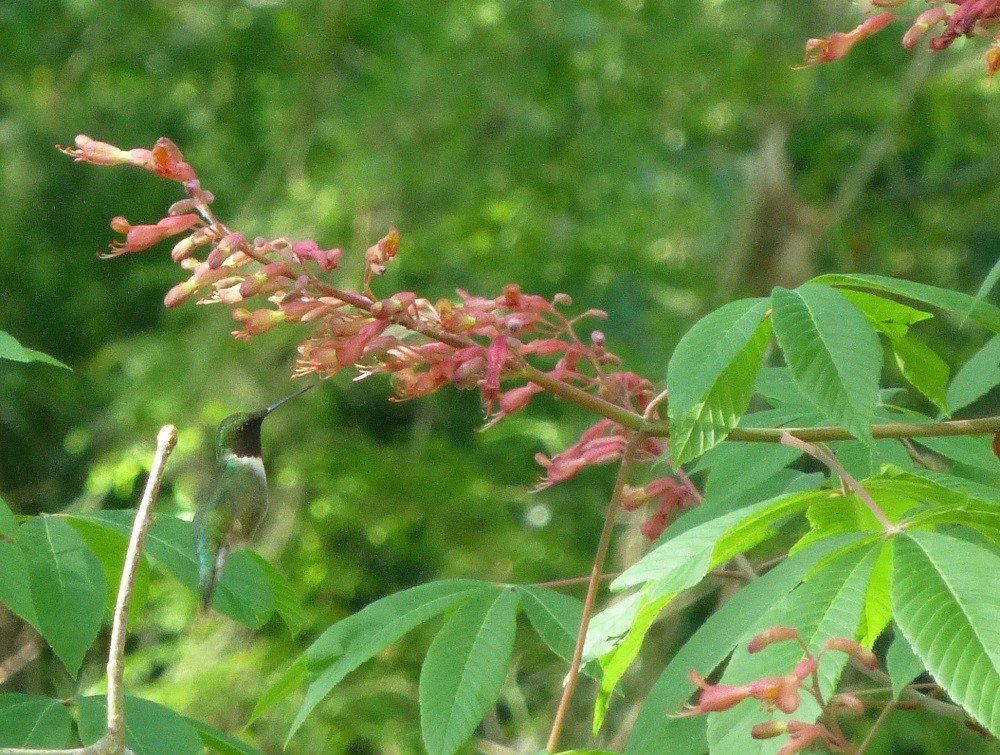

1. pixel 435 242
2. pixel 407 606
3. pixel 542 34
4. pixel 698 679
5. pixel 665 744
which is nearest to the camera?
pixel 698 679

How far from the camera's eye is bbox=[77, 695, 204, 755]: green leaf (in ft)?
5.45

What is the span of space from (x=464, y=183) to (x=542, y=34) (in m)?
0.99

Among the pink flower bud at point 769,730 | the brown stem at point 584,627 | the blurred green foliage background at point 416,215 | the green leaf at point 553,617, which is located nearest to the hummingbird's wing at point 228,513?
the green leaf at point 553,617

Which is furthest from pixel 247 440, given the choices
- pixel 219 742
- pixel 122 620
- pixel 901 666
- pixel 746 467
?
pixel 901 666

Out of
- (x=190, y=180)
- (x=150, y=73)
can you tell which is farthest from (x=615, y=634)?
(x=150, y=73)

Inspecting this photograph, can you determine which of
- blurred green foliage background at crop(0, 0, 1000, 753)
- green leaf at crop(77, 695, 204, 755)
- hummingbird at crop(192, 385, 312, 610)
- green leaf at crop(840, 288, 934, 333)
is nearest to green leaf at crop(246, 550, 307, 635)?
hummingbird at crop(192, 385, 312, 610)

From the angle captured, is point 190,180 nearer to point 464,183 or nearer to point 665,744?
point 665,744

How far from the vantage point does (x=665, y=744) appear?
4.40ft

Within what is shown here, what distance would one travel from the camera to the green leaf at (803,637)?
118 cm

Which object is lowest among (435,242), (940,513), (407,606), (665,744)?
(435,242)

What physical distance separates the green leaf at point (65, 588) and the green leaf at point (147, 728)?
0.20ft

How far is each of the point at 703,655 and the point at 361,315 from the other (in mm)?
604

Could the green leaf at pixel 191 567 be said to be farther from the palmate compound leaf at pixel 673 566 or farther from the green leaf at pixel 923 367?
the green leaf at pixel 923 367

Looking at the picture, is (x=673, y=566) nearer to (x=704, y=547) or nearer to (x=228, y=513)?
(x=704, y=547)
